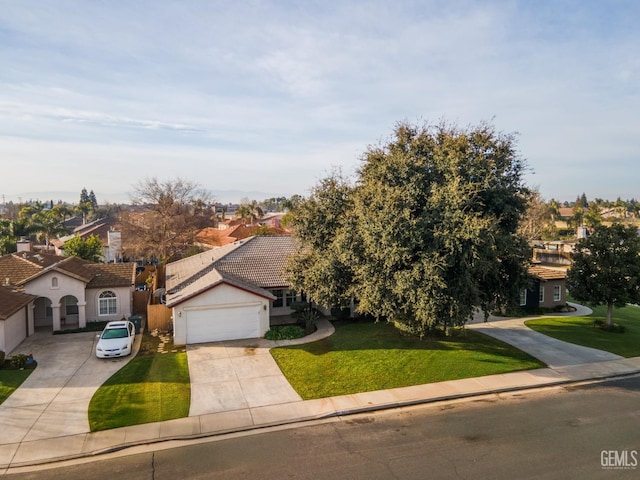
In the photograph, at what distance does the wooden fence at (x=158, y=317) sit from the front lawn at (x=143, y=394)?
4228mm

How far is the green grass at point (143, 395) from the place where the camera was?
14.2 metres

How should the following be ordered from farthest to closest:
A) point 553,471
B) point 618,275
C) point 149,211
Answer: point 149,211 < point 618,275 < point 553,471

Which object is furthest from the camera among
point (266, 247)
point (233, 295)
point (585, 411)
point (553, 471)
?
point (266, 247)

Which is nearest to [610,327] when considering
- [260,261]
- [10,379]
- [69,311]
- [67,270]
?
[260,261]

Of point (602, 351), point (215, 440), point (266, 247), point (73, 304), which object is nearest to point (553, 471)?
point (215, 440)

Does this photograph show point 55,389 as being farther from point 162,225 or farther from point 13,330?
point 162,225

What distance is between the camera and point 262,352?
68.4ft

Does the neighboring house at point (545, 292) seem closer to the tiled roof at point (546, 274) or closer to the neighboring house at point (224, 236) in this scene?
the tiled roof at point (546, 274)

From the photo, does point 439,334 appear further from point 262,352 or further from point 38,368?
point 38,368

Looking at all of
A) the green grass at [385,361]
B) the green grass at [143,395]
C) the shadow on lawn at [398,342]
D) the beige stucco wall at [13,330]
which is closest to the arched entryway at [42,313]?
the beige stucco wall at [13,330]

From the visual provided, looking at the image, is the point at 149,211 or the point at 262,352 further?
the point at 149,211

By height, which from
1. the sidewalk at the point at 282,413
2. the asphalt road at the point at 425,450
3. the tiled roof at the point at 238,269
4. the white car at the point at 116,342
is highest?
the tiled roof at the point at 238,269

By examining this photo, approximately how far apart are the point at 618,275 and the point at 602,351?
5302 mm

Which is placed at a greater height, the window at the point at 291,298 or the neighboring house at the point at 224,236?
the neighboring house at the point at 224,236
